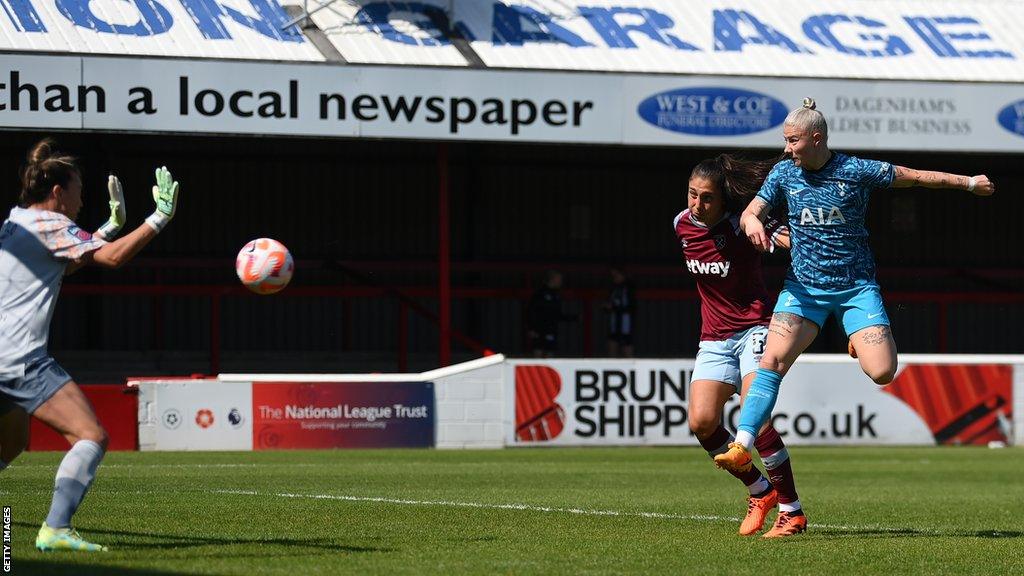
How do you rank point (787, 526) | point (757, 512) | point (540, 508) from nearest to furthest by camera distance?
point (787, 526) < point (757, 512) < point (540, 508)

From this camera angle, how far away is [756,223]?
8.36 meters

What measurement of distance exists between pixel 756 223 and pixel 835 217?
0.54 m

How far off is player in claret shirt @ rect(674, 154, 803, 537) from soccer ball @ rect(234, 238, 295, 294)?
288 cm

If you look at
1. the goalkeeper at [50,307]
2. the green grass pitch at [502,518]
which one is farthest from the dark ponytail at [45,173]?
the green grass pitch at [502,518]

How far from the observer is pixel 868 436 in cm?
2112

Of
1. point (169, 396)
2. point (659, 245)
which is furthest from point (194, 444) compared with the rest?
point (659, 245)

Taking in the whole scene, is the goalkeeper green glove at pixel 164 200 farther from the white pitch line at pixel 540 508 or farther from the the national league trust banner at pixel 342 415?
the the national league trust banner at pixel 342 415

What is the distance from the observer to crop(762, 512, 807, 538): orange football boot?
8688mm

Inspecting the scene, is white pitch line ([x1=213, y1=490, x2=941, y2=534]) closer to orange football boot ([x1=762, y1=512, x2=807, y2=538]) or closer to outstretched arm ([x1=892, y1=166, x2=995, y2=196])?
orange football boot ([x1=762, y1=512, x2=807, y2=538])

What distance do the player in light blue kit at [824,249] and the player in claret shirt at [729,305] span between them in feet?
0.93

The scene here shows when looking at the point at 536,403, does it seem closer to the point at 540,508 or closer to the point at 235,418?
the point at 235,418

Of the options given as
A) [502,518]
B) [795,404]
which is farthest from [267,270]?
[795,404]

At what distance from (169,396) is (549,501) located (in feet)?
29.0

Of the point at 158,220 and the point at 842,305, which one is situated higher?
the point at 158,220
